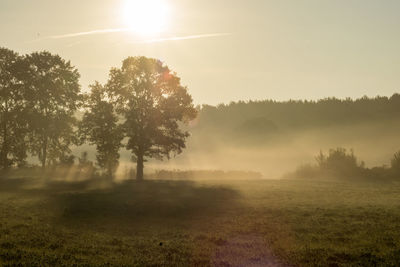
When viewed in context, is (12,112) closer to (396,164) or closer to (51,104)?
(51,104)

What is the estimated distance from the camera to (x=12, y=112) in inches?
2258

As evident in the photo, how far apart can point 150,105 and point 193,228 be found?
28175 mm

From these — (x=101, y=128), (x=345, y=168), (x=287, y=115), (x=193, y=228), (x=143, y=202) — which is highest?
(x=287, y=115)

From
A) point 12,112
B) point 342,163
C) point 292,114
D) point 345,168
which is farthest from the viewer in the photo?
point 292,114

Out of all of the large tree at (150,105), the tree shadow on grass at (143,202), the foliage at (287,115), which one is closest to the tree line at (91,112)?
the large tree at (150,105)

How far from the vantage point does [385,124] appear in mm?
140750

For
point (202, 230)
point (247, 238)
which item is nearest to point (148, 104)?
point (202, 230)

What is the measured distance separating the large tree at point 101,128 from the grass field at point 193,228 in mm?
11489

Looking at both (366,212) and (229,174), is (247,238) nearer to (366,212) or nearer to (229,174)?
(366,212)

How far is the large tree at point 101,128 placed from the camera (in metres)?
52.3

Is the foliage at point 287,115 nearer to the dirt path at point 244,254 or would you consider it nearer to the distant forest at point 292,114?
the distant forest at point 292,114

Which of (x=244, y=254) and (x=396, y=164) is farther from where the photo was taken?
(x=396, y=164)

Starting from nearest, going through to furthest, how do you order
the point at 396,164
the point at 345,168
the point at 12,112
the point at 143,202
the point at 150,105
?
1. the point at 143,202
2. the point at 150,105
3. the point at 12,112
4. the point at 396,164
5. the point at 345,168

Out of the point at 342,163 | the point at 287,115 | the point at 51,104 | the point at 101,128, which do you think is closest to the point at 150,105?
the point at 101,128
